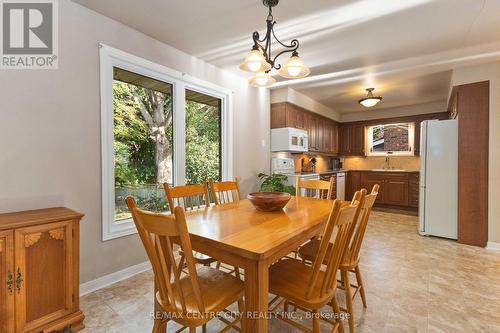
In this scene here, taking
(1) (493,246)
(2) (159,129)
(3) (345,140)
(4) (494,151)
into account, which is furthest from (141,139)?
(3) (345,140)

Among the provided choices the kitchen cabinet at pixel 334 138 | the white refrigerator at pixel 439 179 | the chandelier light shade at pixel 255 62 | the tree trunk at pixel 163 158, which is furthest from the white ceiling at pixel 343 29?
the kitchen cabinet at pixel 334 138

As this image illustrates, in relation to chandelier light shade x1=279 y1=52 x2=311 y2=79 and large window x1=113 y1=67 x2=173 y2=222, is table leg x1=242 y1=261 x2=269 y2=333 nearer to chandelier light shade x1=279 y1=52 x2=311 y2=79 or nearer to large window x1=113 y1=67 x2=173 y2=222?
chandelier light shade x1=279 y1=52 x2=311 y2=79

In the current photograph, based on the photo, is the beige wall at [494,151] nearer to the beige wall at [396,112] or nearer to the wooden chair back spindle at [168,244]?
the beige wall at [396,112]

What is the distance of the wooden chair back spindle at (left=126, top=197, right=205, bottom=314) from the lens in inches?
→ 37.7

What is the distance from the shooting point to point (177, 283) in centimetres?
109

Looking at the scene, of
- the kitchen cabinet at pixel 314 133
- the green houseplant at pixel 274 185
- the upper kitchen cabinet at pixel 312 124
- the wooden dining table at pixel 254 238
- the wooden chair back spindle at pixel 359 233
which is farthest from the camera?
the kitchen cabinet at pixel 314 133

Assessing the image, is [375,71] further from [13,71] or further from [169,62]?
[13,71]

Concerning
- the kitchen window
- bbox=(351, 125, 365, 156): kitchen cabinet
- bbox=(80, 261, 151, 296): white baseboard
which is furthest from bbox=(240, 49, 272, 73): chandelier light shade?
the kitchen window

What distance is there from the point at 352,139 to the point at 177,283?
652cm

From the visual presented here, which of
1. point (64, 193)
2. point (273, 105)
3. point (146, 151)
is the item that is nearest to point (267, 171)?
point (273, 105)

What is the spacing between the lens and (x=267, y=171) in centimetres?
440

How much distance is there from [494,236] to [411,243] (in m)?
1.02

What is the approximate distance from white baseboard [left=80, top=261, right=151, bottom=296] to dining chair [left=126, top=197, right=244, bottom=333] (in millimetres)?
1312
